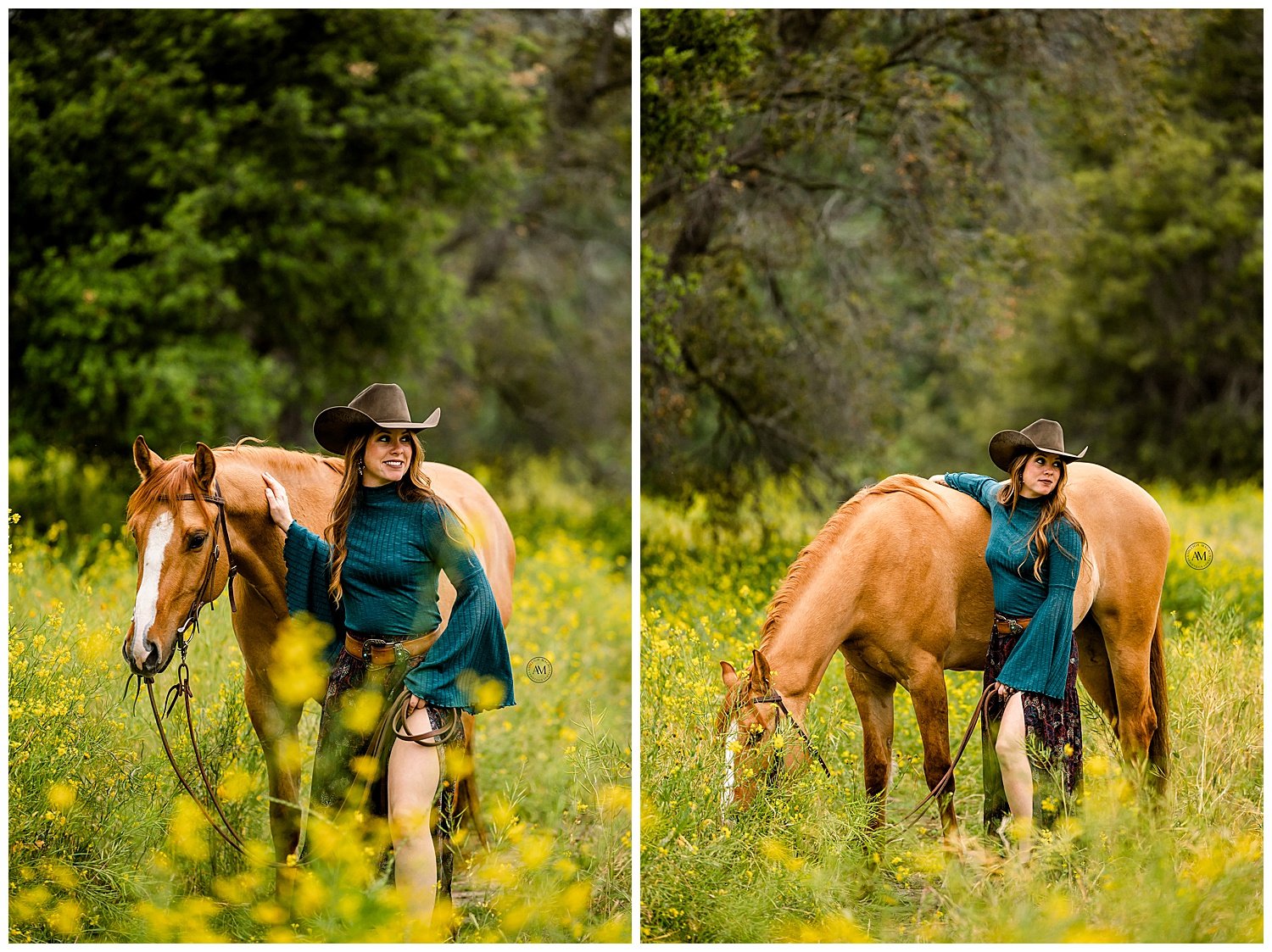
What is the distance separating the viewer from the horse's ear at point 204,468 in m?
3.17

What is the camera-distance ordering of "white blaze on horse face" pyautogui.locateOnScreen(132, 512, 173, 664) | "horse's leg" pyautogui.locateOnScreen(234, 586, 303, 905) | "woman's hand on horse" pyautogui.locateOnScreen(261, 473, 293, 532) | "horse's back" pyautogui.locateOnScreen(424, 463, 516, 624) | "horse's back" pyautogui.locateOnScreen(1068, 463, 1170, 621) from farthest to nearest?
1. "horse's back" pyautogui.locateOnScreen(424, 463, 516, 624)
2. "horse's back" pyautogui.locateOnScreen(1068, 463, 1170, 621)
3. "horse's leg" pyautogui.locateOnScreen(234, 586, 303, 905)
4. "woman's hand on horse" pyautogui.locateOnScreen(261, 473, 293, 532)
5. "white blaze on horse face" pyautogui.locateOnScreen(132, 512, 173, 664)

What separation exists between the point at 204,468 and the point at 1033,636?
105 inches

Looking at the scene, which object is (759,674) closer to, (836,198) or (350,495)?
(350,495)

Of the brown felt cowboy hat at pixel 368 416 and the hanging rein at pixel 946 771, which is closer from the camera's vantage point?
the brown felt cowboy hat at pixel 368 416

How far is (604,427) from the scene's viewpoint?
1397 centimetres

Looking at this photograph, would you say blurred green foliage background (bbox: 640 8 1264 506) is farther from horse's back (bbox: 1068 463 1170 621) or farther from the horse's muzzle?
the horse's muzzle

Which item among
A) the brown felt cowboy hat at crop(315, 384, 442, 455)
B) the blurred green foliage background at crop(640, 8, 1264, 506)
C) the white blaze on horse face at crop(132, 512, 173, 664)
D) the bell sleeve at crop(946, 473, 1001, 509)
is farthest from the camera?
the blurred green foliage background at crop(640, 8, 1264, 506)

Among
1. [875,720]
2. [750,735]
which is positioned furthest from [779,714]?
[875,720]

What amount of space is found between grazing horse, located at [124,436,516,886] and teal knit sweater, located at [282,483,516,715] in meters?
0.18

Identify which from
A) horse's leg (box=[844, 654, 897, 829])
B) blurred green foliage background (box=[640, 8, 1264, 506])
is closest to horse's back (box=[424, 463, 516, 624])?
horse's leg (box=[844, 654, 897, 829])

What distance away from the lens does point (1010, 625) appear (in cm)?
369

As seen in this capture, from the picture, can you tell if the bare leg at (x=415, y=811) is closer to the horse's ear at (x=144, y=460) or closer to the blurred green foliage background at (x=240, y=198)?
the horse's ear at (x=144, y=460)

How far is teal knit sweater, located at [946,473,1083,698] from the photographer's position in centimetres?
357

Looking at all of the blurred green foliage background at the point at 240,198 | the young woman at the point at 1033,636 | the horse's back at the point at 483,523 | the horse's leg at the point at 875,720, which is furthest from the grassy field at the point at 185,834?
the blurred green foliage background at the point at 240,198
